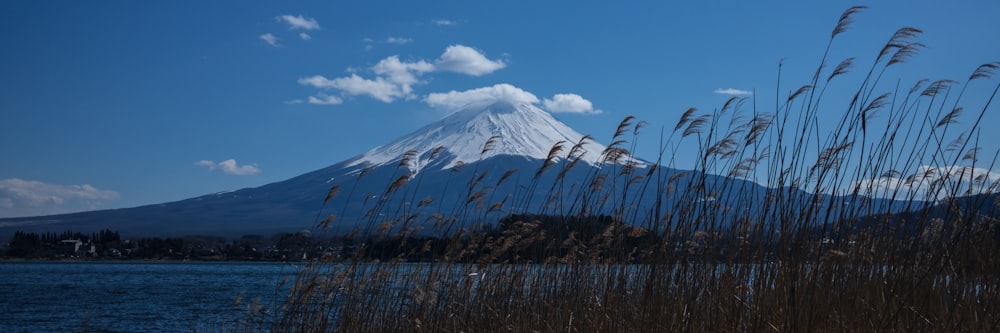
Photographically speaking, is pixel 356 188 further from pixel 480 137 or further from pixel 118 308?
pixel 118 308

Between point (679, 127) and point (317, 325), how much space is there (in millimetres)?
2944

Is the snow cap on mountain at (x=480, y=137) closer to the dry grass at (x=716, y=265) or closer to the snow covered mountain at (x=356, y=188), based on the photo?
the snow covered mountain at (x=356, y=188)

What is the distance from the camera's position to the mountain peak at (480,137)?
16012 cm

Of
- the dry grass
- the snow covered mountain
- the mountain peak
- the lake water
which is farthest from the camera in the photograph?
the mountain peak

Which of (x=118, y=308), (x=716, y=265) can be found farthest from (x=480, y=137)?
(x=716, y=265)

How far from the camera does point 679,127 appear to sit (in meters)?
4.67

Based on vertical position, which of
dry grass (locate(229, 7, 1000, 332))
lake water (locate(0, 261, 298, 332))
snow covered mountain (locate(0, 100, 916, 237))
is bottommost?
lake water (locate(0, 261, 298, 332))

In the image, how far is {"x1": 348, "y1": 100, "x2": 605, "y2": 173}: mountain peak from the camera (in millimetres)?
160125

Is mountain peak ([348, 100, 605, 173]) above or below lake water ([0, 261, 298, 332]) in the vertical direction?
above

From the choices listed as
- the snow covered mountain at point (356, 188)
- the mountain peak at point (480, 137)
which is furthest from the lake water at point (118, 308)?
A: the mountain peak at point (480, 137)

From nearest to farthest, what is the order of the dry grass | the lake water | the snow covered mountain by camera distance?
the dry grass < the lake water < the snow covered mountain

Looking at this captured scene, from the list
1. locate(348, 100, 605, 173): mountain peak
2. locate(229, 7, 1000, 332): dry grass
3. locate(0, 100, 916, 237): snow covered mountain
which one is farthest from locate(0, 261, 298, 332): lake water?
locate(348, 100, 605, 173): mountain peak

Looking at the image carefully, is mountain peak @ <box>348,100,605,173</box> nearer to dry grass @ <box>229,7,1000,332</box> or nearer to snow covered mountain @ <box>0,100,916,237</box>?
snow covered mountain @ <box>0,100,916,237</box>

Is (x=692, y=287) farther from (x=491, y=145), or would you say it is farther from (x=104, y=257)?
(x=104, y=257)
